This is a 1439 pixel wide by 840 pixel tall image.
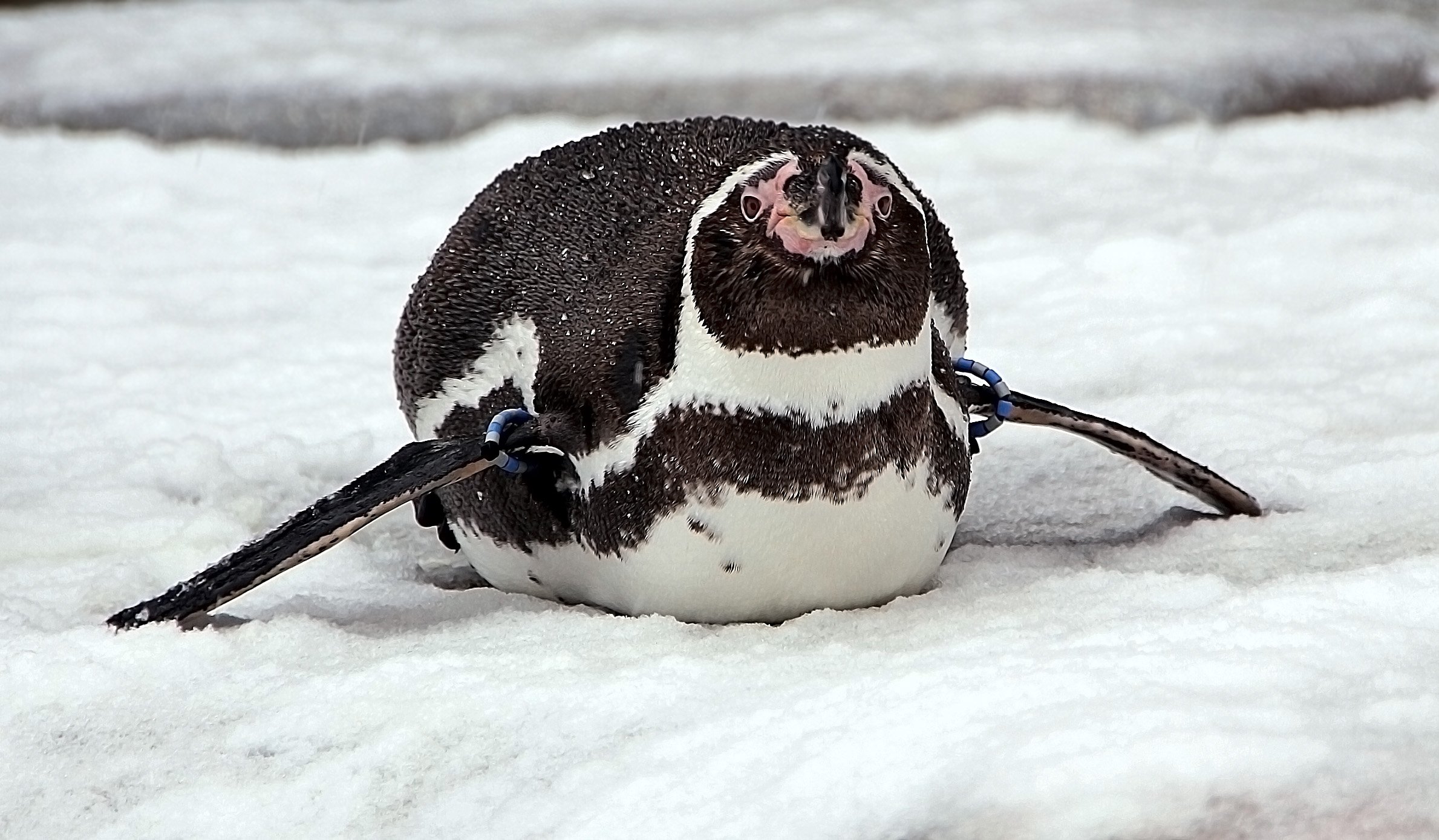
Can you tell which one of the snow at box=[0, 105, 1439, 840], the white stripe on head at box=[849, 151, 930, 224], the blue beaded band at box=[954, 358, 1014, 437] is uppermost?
the white stripe on head at box=[849, 151, 930, 224]

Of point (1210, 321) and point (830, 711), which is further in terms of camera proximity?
point (1210, 321)

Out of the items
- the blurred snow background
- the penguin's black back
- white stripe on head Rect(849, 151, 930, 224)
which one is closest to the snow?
the blurred snow background

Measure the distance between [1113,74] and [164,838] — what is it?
322 centimetres

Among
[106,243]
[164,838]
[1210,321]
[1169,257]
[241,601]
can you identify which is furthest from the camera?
[106,243]

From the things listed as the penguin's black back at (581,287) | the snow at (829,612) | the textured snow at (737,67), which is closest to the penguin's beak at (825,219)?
the penguin's black back at (581,287)

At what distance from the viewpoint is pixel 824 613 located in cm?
164

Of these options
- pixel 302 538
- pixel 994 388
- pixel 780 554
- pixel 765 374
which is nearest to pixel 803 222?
pixel 765 374

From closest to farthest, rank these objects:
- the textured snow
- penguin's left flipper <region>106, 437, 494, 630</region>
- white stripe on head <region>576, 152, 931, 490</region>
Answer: white stripe on head <region>576, 152, 931, 490</region>, penguin's left flipper <region>106, 437, 494, 630</region>, the textured snow

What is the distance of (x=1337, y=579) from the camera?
61.7 inches

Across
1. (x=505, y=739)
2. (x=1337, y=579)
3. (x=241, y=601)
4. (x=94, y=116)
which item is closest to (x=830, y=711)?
(x=505, y=739)

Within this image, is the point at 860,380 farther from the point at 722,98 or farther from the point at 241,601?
the point at 722,98

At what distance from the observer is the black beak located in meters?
1.45

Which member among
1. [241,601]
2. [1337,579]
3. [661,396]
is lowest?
[241,601]

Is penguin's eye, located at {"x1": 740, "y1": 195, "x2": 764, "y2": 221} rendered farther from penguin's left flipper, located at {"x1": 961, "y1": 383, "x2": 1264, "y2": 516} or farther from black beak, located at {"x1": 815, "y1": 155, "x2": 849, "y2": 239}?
penguin's left flipper, located at {"x1": 961, "y1": 383, "x2": 1264, "y2": 516}
